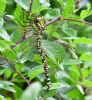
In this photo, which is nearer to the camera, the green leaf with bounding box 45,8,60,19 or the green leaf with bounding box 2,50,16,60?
the green leaf with bounding box 2,50,16,60

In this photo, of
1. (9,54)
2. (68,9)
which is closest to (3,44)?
(9,54)

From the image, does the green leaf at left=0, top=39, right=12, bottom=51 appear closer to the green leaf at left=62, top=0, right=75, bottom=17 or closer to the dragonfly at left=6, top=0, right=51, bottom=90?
the dragonfly at left=6, top=0, right=51, bottom=90

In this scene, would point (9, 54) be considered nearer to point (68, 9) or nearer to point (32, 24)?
point (32, 24)

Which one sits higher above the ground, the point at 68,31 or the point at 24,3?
the point at 24,3

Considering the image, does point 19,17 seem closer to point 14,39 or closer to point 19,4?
point 19,4

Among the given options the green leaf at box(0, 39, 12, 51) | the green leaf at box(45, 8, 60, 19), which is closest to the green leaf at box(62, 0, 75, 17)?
the green leaf at box(45, 8, 60, 19)

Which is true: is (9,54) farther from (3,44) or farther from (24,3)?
(24,3)

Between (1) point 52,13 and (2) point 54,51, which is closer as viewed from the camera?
(2) point 54,51

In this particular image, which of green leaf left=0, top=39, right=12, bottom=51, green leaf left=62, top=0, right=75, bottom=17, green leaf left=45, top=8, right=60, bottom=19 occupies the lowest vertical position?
green leaf left=0, top=39, right=12, bottom=51

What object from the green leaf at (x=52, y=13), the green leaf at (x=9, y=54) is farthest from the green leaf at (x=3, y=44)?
the green leaf at (x=52, y=13)
